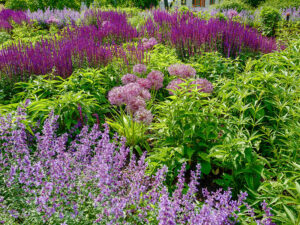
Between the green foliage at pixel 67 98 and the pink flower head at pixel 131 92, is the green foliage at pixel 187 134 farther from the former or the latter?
the green foliage at pixel 67 98

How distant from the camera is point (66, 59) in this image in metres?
5.00

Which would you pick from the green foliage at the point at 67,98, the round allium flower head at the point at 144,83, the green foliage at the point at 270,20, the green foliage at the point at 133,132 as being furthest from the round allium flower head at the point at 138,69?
the green foliage at the point at 270,20

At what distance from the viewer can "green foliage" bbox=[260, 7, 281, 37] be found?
10406 mm

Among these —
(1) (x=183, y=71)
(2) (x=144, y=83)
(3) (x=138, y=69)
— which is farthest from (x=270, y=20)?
(2) (x=144, y=83)

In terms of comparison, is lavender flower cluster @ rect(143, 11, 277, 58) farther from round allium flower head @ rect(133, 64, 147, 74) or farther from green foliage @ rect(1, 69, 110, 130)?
green foliage @ rect(1, 69, 110, 130)

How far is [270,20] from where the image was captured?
10.5 metres

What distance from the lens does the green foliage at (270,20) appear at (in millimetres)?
10406

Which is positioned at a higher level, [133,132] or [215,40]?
[215,40]

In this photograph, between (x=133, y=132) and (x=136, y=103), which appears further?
(x=133, y=132)

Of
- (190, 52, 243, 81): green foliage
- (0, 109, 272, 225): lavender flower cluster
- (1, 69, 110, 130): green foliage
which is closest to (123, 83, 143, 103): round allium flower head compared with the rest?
(1, 69, 110, 130): green foliage

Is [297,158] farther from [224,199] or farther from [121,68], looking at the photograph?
[121,68]

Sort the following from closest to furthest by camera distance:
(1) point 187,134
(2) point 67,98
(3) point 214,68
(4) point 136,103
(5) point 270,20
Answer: (1) point 187,134 → (4) point 136,103 → (2) point 67,98 → (3) point 214,68 → (5) point 270,20

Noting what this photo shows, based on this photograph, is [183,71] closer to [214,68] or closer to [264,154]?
[214,68]

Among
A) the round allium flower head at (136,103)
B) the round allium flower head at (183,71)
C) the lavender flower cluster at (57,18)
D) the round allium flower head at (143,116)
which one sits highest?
the lavender flower cluster at (57,18)
